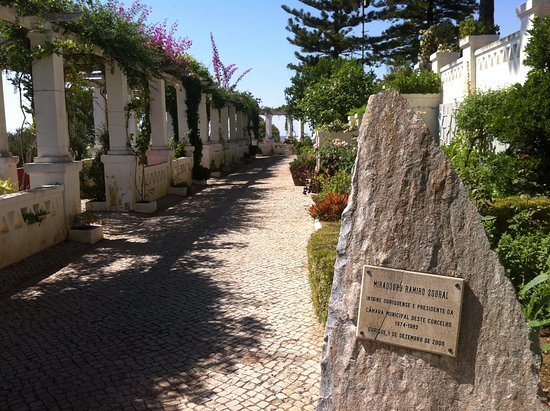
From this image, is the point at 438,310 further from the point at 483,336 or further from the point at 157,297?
the point at 157,297

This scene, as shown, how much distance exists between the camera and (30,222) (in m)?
6.86

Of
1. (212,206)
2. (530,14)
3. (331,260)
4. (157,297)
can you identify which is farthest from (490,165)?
(212,206)

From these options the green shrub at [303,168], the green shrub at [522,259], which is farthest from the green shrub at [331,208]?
the green shrub at [303,168]

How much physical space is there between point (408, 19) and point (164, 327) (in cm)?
2684

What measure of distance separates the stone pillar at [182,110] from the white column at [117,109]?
18.7 feet

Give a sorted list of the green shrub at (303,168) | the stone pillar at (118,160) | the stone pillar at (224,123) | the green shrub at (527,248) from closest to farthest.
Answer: the green shrub at (527,248)
the stone pillar at (118,160)
the green shrub at (303,168)
the stone pillar at (224,123)

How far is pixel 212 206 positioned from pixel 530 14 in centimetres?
736

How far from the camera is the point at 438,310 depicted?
8.20 feet

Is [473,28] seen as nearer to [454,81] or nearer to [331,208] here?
[454,81]

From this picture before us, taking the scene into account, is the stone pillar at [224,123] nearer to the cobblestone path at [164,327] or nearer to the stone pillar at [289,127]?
the cobblestone path at [164,327]

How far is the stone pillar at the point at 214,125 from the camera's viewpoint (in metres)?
21.8

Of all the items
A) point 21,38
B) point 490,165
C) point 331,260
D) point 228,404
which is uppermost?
point 21,38

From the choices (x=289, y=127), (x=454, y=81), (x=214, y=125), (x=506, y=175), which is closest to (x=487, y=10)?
(x=454, y=81)

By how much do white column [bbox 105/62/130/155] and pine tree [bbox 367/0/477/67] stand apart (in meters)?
16.9
